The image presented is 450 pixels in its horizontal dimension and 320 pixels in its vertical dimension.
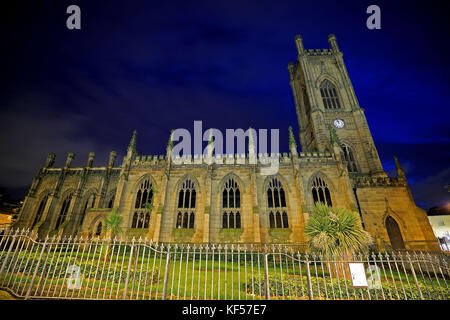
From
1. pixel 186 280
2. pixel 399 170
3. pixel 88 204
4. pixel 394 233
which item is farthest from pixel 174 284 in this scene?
pixel 399 170

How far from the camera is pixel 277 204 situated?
25.0 metres

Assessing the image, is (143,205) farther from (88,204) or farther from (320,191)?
(320,191)

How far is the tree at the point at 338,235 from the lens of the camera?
1194cm

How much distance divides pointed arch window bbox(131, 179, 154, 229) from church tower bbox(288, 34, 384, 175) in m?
26.1

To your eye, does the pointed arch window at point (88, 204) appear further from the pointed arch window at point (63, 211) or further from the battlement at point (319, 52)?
the battlement at point (319, 52)

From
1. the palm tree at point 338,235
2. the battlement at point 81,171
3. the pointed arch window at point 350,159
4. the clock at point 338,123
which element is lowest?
the palm tree at point 338,235

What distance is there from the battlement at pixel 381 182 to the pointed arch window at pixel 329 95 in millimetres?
15409

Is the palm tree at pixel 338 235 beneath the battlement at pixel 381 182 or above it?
beneath

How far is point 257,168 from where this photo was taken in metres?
26.0

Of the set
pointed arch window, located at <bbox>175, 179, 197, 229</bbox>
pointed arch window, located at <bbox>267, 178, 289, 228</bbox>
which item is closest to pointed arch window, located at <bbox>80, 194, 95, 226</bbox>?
pointed arch window, located at <bbox>175, 179, 197, 229</bbox>

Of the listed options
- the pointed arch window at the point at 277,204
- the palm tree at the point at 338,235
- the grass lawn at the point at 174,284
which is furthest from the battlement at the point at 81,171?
the palm tree at the point at 338,235

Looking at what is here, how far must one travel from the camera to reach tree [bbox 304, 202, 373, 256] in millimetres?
11938

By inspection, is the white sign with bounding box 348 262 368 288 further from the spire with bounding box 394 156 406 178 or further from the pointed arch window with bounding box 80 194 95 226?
the pointed arch window with bounding box 80 194 95 226
